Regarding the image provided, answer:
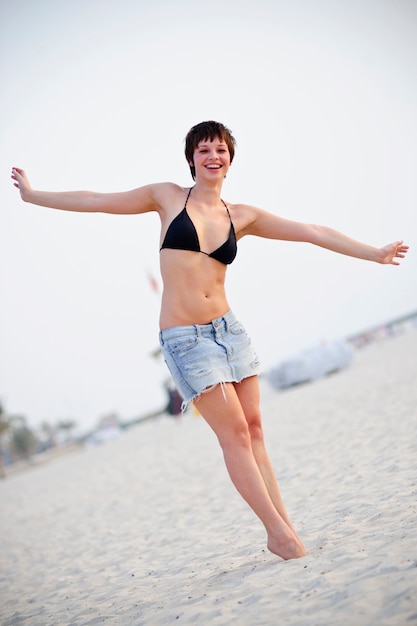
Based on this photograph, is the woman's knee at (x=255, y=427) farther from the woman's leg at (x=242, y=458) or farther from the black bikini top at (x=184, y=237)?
the black bikini top at (x=184, y=237)

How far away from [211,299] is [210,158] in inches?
26.7

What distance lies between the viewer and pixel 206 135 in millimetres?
3240

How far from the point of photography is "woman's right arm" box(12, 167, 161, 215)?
328cm

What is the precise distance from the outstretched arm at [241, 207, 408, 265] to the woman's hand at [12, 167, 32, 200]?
112 centimetres

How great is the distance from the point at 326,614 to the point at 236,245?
1.68 m

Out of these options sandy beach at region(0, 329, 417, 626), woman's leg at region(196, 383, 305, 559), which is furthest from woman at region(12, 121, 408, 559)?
A: sandy beach at region(0, 329, 417, 626)

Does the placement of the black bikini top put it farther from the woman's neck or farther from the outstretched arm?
the outstretched arm

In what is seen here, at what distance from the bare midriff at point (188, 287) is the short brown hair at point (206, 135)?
1.78 feet

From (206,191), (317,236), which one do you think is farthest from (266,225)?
(206,191)

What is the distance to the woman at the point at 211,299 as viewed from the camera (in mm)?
3096

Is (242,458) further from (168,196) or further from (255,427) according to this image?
(168,196)

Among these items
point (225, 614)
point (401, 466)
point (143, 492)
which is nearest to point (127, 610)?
point (225, 614)

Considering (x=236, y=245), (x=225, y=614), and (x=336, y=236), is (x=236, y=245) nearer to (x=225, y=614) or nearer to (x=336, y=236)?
(x=336, y=236)

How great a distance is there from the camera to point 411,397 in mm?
9789
